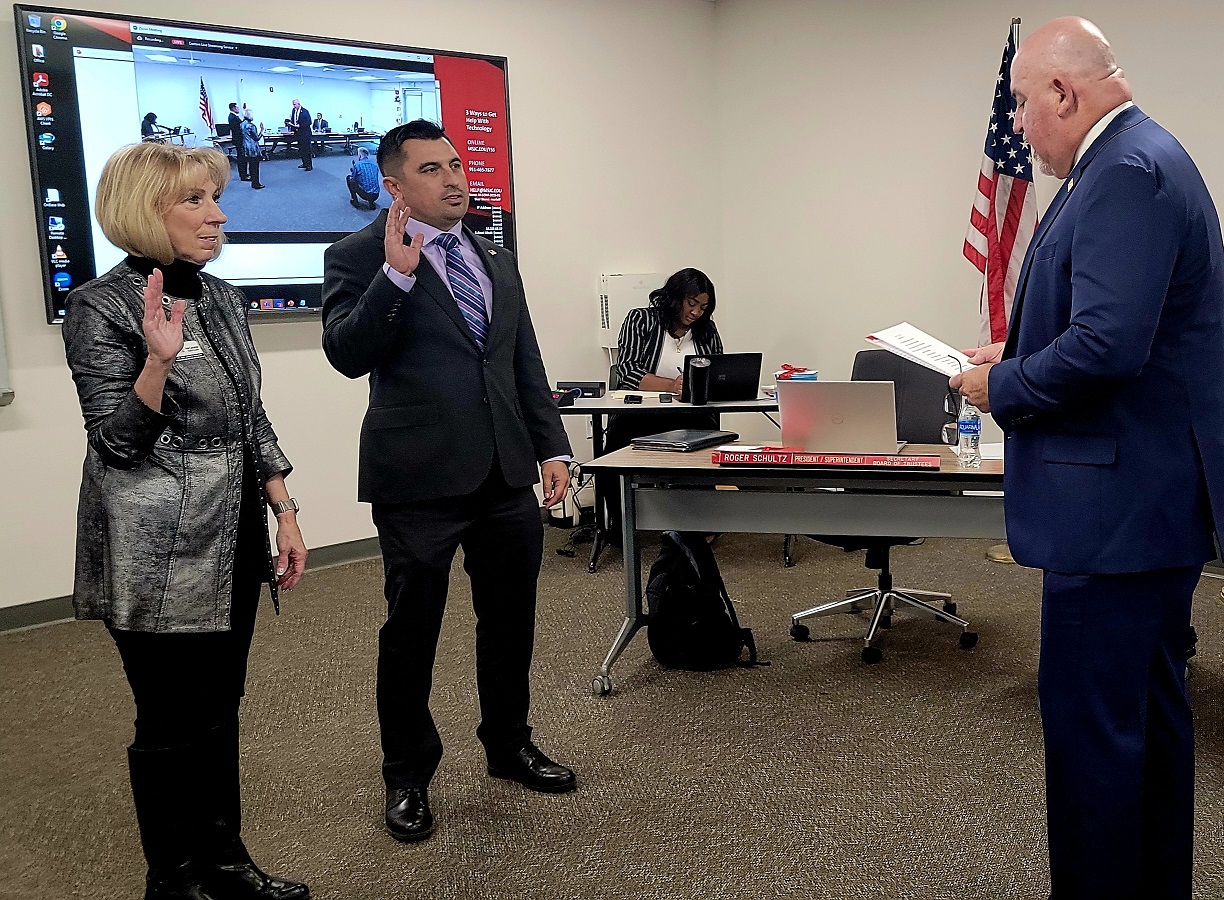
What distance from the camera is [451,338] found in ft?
8.20

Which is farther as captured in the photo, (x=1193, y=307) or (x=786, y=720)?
(x=786, y=720)

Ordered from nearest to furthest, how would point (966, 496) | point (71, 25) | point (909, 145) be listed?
point (966, 496) → point (71, 25) → point (909, 145)

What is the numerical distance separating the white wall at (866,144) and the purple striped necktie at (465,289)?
361 cm

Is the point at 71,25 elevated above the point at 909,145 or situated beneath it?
elevated above

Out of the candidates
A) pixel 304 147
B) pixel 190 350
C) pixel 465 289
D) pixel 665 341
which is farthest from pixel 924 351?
pixel 304 147

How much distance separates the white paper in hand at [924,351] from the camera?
2.33 metres

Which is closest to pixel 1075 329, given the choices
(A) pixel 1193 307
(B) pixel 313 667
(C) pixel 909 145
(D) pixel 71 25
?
(A) pixel 1193 307

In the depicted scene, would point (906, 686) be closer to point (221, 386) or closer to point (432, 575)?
point (432, 575)

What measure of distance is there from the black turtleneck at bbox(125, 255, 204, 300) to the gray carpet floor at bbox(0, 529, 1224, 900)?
1289mm

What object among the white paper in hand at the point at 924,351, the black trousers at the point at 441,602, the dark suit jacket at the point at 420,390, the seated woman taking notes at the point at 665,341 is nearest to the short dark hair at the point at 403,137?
the dark suit jacket at the point at 420,390

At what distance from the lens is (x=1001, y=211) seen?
201 inches

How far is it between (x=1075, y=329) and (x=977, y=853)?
50.8 inches

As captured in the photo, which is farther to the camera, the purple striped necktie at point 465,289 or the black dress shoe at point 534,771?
the black dress shoe at point 534,771

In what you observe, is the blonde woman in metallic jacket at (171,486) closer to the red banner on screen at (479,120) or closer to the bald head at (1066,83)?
the bald head at (1066,83)
